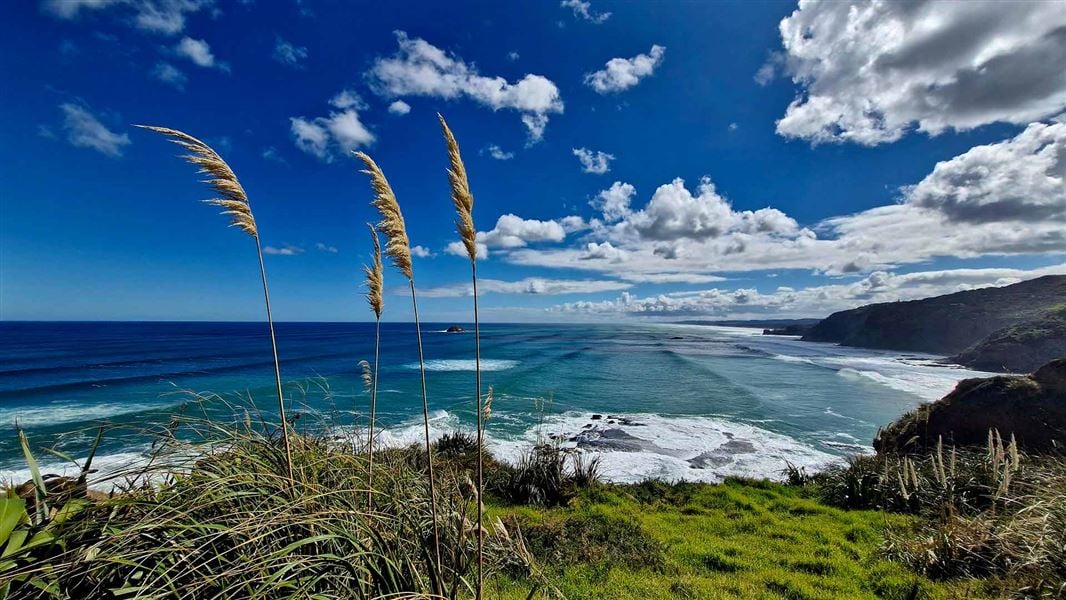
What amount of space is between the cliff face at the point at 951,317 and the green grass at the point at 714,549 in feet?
262

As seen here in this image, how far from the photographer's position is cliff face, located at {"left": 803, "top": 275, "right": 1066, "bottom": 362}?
6594cm

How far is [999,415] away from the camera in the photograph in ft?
40.2

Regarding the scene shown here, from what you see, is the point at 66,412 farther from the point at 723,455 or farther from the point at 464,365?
the point at 723,455

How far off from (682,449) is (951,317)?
91.6m

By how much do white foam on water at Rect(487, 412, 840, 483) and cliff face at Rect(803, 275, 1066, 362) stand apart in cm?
7044

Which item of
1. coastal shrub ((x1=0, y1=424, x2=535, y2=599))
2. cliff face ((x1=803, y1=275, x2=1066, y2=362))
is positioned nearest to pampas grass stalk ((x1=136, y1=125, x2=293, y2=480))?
coastal shrub ((x1=0, y1=424, x2=535, y2=599))

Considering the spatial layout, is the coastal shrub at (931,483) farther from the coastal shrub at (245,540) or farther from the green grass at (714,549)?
the coastal shrub at (245,540)

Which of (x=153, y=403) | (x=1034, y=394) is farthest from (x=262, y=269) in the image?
(x=153, y=403)

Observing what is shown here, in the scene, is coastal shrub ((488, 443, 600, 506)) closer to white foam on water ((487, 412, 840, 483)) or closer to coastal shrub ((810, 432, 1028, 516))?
white foam on water ((487, 412, 840, 483))

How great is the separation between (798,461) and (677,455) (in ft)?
13.7

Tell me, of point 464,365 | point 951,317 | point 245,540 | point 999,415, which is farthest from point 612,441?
point 951,317

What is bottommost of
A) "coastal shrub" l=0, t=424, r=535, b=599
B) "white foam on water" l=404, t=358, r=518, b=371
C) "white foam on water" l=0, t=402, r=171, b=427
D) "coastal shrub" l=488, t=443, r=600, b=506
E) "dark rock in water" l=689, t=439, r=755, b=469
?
"white foam on water" l=404, t=358, r=518, b=371

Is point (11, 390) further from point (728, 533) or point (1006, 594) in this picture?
point (1006, 594)

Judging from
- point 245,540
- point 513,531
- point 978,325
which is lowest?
point 978,325
